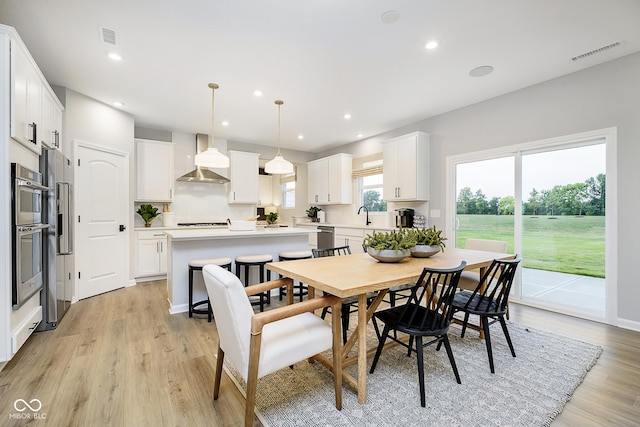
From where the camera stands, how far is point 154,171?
5.09 meters

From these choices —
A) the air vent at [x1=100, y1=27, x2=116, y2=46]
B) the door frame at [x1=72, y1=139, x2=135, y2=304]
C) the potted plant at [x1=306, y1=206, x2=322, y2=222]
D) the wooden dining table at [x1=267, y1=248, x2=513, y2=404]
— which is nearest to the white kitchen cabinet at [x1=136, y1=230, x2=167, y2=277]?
the door frame at [x1=72, y1=139, x2=135, y2=304]

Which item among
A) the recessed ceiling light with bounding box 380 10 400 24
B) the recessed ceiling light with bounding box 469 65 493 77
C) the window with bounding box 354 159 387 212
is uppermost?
the recessed ceiling light with bounding box 380 10 400 24

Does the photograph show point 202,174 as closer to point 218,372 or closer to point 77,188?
point 77,188

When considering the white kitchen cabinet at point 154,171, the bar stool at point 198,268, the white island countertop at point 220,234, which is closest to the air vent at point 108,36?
the white island countertop at point 220,234

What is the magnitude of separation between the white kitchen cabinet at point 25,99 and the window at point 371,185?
4.93m

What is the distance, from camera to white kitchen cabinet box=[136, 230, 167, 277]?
4.71 meters

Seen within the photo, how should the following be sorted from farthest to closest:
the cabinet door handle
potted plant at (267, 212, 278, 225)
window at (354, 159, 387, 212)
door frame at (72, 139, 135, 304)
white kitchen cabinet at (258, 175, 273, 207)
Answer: white kitchen cabinet at (258, 175, 273, 207), potted plant at (267, 212, 278, 225), window at (354, 159, 387, 212), door frame at (72, 139, 135, 304), the cabinet door handle

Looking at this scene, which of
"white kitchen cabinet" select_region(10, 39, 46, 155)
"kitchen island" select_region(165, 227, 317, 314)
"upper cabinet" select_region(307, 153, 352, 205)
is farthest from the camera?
"upper cabinet" select_region(307, 153, 352, 205)

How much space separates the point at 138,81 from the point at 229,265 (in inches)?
97.1

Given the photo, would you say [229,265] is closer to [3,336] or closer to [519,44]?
[3,336]
